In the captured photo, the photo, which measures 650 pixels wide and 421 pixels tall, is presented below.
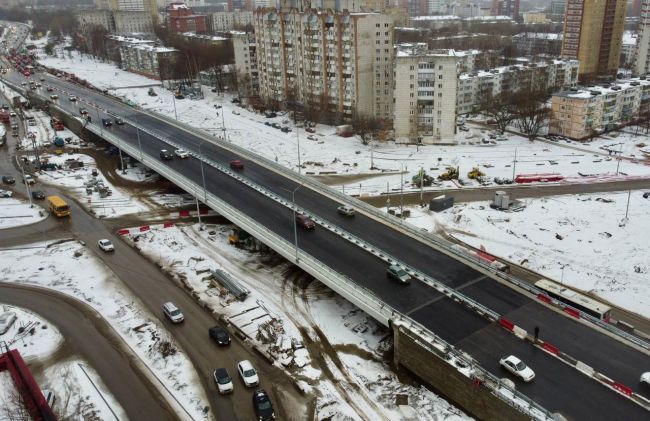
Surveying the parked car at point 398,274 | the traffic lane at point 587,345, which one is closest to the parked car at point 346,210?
the parked car at point 398,274

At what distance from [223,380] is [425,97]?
59.0 meters

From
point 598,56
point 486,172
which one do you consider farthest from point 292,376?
point 598,56

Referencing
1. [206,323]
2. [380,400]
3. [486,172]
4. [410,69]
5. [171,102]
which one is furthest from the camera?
[171,102]

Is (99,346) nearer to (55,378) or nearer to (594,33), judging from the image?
(55,378)

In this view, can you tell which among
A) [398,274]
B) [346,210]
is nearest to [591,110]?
[346,210]

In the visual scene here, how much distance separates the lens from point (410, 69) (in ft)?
257

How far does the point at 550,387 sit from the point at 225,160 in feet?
153

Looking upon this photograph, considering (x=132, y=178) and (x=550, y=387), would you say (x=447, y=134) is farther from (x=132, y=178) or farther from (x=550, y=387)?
(x=550, y=387)

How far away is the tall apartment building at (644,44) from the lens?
403ft

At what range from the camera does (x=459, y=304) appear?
112 feet

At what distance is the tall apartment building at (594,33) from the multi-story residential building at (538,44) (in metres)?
35.0

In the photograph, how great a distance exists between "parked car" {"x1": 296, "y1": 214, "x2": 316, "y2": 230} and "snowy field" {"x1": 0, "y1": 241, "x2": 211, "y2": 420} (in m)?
14.2

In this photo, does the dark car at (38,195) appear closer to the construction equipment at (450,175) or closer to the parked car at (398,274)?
the parked car at (398,274)

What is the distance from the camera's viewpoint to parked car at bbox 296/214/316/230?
44.6 metres
